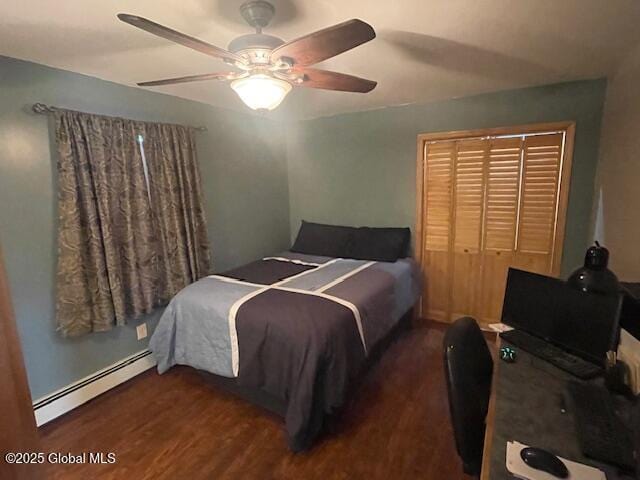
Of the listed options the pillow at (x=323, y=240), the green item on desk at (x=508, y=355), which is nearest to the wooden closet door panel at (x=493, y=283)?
the pillow at (x=323, y=240)

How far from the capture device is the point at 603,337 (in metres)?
1.26

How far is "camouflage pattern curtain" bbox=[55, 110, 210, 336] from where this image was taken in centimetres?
207

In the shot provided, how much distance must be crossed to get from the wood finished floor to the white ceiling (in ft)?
7.12

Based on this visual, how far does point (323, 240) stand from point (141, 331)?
6.12 feet

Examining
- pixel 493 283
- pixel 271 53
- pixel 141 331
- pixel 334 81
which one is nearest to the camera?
pixel 271 53

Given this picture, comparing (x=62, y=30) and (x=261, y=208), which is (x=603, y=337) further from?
(x=261, y=208)

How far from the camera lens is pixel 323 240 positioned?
3.51 meters

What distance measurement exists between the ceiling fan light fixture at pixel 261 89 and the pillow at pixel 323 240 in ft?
6.57

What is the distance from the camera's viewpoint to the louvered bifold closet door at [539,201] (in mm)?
2695

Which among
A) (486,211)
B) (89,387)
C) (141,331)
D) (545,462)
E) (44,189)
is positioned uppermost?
(44,189)

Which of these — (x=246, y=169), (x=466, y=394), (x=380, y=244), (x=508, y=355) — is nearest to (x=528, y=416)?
(x=466, y=394)

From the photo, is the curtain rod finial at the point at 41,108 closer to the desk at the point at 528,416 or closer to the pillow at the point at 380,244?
the pillow at the point at 380,244

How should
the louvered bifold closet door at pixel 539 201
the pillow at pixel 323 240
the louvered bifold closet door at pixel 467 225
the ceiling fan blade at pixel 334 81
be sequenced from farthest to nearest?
the pillow at pixel 323 240
the louvered bifold closet door at pixel 467 225
the louvered bifold closet door at pixel 539 201
the ceiling fan blade at pixel 334 81

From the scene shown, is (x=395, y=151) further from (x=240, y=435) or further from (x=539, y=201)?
(x=240, y=435)
